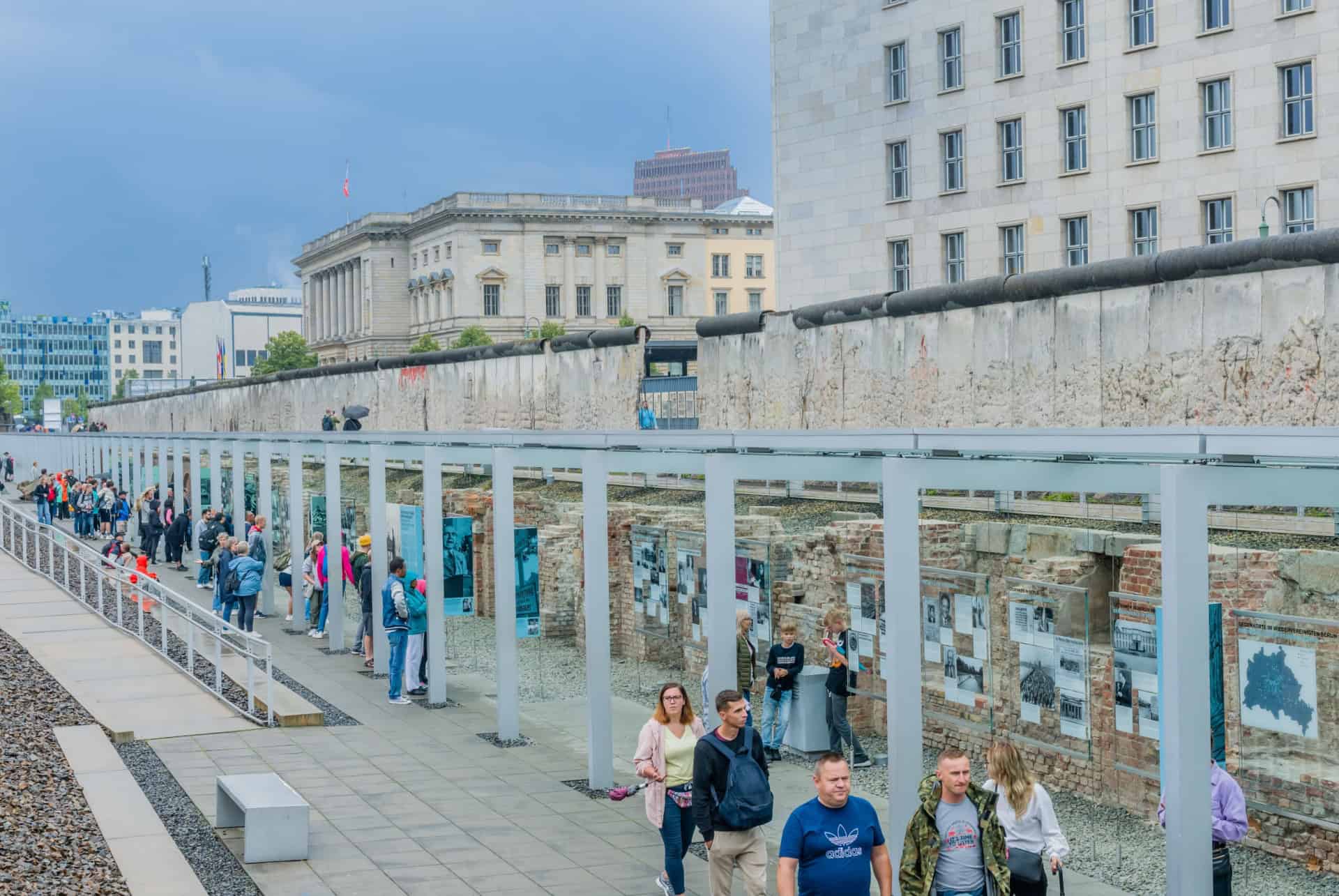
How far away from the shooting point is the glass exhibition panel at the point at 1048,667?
9336mm

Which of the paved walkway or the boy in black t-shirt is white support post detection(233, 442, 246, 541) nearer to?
the paved walkway

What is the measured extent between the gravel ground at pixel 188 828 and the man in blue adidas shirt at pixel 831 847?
4650 mm

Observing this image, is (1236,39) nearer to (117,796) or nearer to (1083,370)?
(1083,370)

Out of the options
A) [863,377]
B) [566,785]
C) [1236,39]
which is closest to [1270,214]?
[1236,39]

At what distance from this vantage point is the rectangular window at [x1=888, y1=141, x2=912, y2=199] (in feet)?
161

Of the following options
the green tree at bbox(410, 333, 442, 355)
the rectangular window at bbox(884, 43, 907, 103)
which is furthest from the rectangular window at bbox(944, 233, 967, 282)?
the green tree at bbox(410, 333, 442, 355)

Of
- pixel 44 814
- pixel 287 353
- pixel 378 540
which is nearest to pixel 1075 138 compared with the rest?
pixel 378 540

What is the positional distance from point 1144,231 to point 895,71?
35.6ft

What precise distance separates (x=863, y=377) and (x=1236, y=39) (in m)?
20.4

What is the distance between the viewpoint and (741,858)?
9344mm

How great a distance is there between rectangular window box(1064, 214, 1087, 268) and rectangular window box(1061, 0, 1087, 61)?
441 centimetres

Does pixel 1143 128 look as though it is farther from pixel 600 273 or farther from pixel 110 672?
pixel 600 273

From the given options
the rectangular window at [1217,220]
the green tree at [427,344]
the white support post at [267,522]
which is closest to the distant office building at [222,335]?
the green tree at [427,344]

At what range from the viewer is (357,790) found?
1416 centimetres
